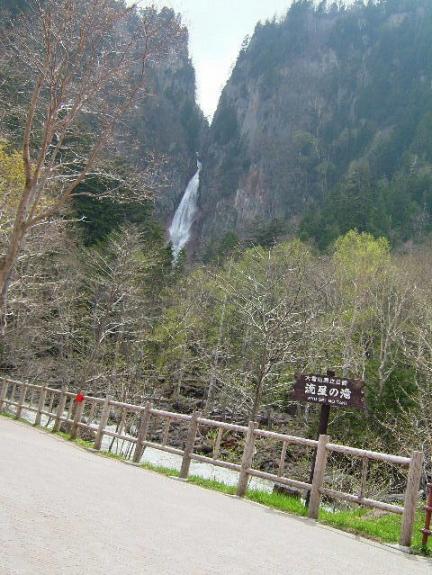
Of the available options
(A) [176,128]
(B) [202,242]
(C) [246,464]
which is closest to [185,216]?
(B) [202,242]

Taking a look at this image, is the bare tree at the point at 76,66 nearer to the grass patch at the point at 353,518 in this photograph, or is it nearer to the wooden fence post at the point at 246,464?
the wooden fence post at the point at 246,464

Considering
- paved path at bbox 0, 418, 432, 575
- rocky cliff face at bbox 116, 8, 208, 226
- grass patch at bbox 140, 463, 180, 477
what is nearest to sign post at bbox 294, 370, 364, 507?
paved path at bbox 0, 418, 432, 575

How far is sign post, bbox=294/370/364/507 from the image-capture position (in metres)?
9.55

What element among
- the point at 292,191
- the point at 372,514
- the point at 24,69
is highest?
the point at 292,191

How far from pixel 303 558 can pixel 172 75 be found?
99465mm

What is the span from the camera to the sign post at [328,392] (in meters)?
9.55

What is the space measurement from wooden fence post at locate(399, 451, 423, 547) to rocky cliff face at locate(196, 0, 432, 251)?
6929cm

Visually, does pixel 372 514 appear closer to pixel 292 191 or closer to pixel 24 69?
pixel 24 69

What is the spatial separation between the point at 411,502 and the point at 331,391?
3.04m

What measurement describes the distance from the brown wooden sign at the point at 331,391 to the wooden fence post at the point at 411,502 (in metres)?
2.46

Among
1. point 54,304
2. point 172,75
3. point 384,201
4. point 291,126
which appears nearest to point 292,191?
point 291,126

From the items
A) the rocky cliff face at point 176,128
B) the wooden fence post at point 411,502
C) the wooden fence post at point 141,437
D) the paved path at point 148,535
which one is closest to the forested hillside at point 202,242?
the rocky cliff face at point 176,128

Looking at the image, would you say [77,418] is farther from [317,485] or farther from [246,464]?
[317,485]

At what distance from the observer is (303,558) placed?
5102mm
